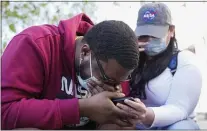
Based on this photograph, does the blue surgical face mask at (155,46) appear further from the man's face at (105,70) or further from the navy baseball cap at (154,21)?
the man's face at (105,70)

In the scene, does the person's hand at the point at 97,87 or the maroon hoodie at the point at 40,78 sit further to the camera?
the person's hand at the point at 97,87

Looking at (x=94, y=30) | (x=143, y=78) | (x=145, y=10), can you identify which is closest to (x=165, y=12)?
(x=145, y=10)

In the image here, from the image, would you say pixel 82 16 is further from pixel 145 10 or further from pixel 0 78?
pixel 0 78

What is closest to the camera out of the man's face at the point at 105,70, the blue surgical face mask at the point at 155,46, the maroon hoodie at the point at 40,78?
the maroon hoodie at the point at 40,78

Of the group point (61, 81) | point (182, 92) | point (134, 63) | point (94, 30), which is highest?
point (94, 30)

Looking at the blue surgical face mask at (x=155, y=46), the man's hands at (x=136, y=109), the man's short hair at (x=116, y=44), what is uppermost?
the man's short hair at (x=116, y=44)

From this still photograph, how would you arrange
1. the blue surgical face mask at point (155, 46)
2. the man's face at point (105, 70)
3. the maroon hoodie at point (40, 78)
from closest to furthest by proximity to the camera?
the maroon hoodie at point (40, 78)
the man's face at point (105, 70)
the blue surgical face mask at point (155, 46)

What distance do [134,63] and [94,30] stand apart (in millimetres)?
301

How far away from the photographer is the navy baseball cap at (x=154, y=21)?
264cm

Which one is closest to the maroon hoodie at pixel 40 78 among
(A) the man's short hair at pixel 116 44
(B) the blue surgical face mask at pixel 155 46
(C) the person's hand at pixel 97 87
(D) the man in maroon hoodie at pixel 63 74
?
(D) the man in maroon hoodie at pixel 63 74

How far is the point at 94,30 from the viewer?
1.99 meters

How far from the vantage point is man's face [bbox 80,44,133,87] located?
1.90 meters

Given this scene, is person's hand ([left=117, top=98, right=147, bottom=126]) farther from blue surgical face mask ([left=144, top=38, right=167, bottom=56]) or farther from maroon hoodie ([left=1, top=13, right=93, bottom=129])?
blue surgical face mask ([left=144, top=38, right=167, bottom=56])

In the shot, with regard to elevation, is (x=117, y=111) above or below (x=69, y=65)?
below
